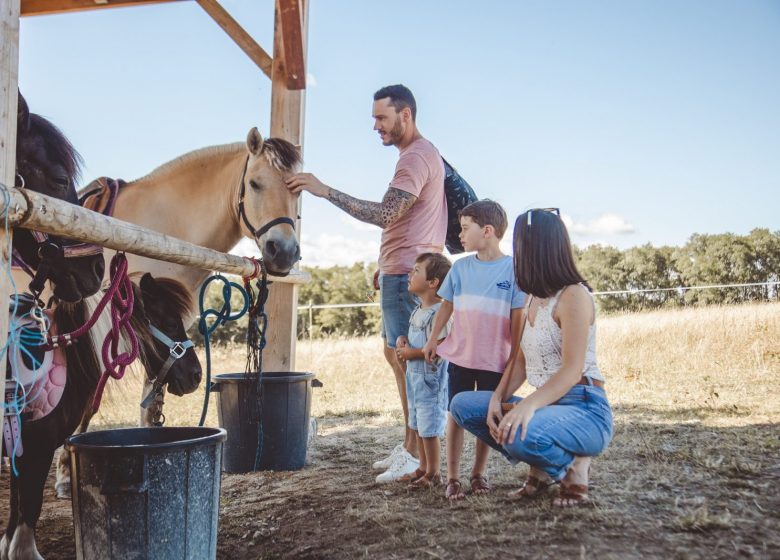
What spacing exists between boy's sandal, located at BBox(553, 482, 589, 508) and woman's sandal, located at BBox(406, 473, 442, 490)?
0.73m

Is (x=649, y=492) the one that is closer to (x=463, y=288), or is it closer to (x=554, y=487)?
(x=554, y=487)

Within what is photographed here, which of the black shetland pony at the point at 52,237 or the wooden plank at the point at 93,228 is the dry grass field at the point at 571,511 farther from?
the wooden plank at the point at 93,228

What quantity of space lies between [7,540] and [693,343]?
8597 mm

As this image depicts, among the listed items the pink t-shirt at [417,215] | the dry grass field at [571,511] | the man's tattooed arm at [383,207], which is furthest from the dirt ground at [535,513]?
the man's tattooed arm at [383,207]

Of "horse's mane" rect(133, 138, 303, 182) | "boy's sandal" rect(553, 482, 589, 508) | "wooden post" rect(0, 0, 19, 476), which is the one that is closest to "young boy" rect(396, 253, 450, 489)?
"boy's sandal" rect(553, 482, 589, 508)

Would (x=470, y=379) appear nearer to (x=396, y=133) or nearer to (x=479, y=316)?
(x=479, y=316)

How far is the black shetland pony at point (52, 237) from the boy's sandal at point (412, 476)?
1.70 m

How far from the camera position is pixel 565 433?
2.25 meters

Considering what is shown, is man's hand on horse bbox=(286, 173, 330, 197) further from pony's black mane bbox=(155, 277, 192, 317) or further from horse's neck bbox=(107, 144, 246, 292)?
pony's black mane bbox=(155, 277, 192, 317)

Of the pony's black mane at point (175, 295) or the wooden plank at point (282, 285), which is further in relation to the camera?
the wooden plank at point (282, 285)

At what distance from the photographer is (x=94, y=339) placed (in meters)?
2.41

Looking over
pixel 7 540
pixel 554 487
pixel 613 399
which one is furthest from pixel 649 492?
pixel 613 399

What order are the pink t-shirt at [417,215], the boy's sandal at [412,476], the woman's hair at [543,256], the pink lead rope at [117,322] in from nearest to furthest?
the pink lead rope at [117,322] < the woman's hair at [543,256] < the boy's sandal at [412,476] < the pink t-shirt at [417,215]

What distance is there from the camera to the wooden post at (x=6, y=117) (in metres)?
1.53
